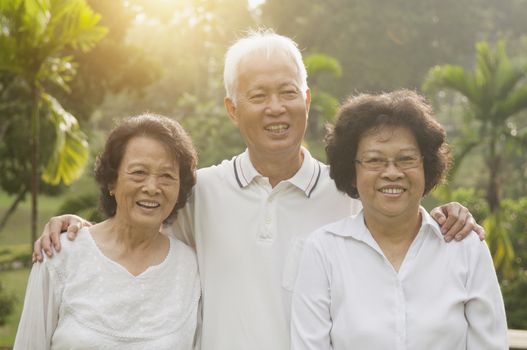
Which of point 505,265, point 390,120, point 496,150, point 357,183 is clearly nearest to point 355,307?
point 357,183

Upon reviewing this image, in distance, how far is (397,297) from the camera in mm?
2871

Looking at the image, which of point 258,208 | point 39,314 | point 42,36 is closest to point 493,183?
point 42,36

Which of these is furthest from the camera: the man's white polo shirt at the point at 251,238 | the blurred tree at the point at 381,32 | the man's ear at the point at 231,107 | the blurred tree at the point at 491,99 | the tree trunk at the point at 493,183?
the blurred tree at the point at 381,32

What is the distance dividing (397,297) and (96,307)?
1.21m

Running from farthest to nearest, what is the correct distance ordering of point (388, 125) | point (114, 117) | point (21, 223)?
point (21, 223) < point (114, 117) < point (388, 125)

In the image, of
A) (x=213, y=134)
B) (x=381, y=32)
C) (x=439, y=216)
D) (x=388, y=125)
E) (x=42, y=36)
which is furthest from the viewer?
(x=381, y=32)

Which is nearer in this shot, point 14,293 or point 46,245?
point 46,245

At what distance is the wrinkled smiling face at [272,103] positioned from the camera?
343 centimetres

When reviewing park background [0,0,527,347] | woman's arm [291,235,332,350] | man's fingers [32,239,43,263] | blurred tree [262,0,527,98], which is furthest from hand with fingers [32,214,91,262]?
blurred tree [262,0,527,98]

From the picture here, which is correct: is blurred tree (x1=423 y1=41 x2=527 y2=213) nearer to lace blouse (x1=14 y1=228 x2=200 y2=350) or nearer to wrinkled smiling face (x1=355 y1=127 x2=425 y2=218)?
wrinkled smiling face (x1=355 y1=127 x2=425 y2=218)

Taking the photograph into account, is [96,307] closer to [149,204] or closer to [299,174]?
[149,204]

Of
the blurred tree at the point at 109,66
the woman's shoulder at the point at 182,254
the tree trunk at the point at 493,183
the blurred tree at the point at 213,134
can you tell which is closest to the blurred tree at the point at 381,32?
the blurred tree at the point at 213,134

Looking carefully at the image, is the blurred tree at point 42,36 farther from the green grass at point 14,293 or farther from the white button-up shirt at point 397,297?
the white button-up shirt at point 397,297

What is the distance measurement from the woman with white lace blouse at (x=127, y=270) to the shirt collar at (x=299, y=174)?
27 centimetres
